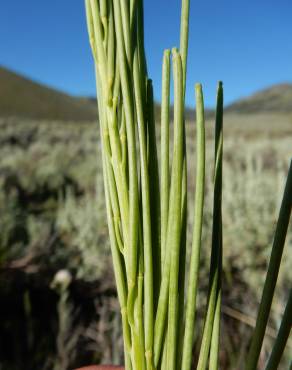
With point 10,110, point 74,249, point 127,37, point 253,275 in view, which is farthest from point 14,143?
point 10,110

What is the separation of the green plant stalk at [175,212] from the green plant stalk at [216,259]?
0.10 ft

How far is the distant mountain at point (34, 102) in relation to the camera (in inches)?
1011

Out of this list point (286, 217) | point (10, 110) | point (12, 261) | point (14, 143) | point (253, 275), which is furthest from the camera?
point (10, 110)

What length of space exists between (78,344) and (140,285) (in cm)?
170

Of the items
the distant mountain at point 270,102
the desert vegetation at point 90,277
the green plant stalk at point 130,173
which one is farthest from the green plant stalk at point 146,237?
the distant mountain at point 270,102

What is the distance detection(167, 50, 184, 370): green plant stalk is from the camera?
368 millimetres

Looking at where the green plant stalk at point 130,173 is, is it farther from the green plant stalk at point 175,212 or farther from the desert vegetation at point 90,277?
the desert vegetation at point 90,277

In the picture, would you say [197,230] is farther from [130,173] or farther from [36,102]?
[36,102]

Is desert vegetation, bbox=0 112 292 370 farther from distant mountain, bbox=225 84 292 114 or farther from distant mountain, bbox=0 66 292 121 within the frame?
distant mountain, bbox=225 84 292 114

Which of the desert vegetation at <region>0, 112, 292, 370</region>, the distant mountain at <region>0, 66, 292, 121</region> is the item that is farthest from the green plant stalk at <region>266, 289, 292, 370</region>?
the distant mountain at <region>0, 66, 292, 121</region>

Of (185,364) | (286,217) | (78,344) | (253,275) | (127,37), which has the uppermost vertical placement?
(127,37)

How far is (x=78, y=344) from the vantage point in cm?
197

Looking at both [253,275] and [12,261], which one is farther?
[12,261]

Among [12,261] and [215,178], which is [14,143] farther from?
[215,178]
